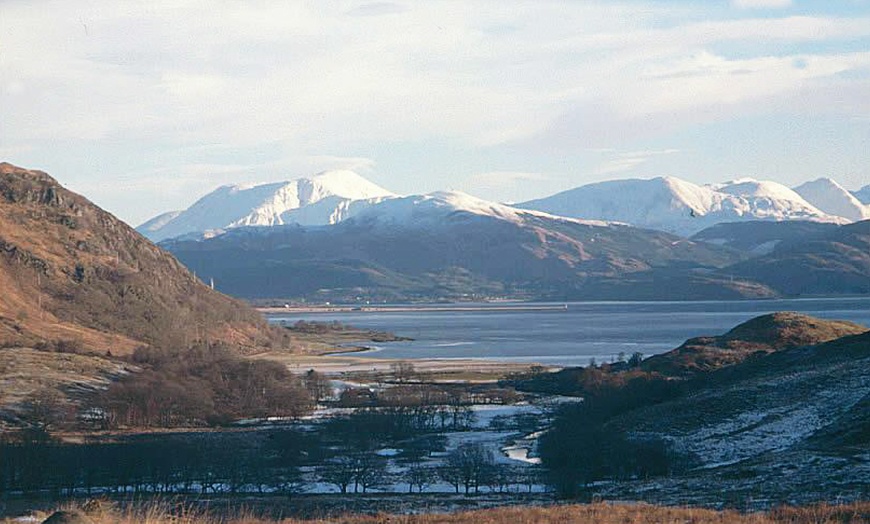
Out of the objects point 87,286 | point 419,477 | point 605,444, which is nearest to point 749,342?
point 605,444

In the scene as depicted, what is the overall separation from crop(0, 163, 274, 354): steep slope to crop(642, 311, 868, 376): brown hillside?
63250 millimetres

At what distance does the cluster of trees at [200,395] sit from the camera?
287 feet

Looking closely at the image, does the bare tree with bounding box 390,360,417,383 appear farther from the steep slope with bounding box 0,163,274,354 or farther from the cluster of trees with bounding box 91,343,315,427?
the steep slope with bounding box 0,163,274,354

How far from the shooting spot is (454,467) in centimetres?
5978

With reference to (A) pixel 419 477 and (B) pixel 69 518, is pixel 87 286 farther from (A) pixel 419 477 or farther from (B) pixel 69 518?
(B) pixel 69 518

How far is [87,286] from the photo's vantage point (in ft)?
536

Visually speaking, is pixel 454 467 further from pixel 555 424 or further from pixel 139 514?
pixel 139 514

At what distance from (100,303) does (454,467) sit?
359ft

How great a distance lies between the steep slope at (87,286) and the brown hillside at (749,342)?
6325cm

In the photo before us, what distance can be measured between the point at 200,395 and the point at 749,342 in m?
50.3

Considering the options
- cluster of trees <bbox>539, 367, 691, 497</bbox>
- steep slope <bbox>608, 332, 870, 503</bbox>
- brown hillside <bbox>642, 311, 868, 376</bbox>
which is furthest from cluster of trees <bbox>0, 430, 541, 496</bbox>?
brown hillside <bbox>642, 311, 868, 376</bbox>

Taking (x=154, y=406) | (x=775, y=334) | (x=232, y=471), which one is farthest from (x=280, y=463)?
(x=775, y=334)

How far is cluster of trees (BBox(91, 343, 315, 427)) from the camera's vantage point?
287ft

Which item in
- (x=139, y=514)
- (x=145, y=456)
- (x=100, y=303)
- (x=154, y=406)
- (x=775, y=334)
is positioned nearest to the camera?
(x=139, y=514)
